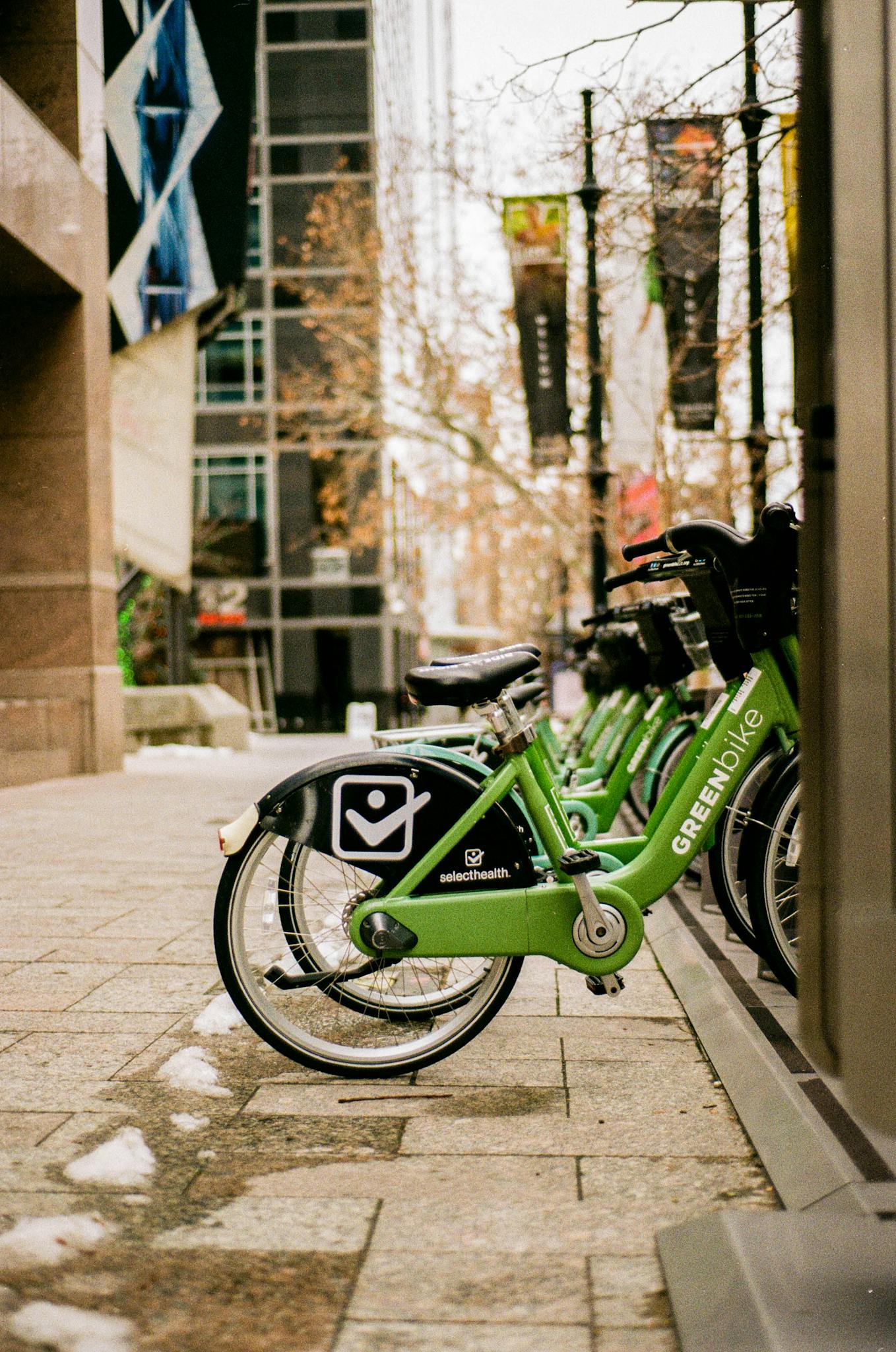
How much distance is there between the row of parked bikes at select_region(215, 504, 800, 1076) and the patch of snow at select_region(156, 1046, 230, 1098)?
0.20 meters

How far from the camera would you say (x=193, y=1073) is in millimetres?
3570

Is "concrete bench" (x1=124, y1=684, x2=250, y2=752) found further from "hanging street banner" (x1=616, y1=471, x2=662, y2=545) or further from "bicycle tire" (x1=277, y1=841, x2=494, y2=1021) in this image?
"bicycle tire" (x1=277, y1=841, x2=494, y2=1021)

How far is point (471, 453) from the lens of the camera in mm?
20094

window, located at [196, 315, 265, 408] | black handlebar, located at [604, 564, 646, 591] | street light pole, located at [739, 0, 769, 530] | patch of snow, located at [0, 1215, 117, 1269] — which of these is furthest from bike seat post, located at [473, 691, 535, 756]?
window, located at [196, 315, 265, 408]

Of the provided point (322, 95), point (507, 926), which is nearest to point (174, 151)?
point (507, 926)

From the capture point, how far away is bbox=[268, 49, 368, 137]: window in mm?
Result: 44125

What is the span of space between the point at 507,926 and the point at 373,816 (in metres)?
0.45

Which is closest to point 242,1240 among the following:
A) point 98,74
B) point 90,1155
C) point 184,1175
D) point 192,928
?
point 184,1175

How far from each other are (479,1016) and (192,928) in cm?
238

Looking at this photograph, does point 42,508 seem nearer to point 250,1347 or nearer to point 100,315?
point 100,315

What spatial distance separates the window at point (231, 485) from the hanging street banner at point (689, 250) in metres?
30.3

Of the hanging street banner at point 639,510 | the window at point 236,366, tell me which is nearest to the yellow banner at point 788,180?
the hanging street banner at point 639,510

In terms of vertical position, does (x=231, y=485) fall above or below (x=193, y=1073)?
above

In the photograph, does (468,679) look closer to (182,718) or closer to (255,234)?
(182,718)
